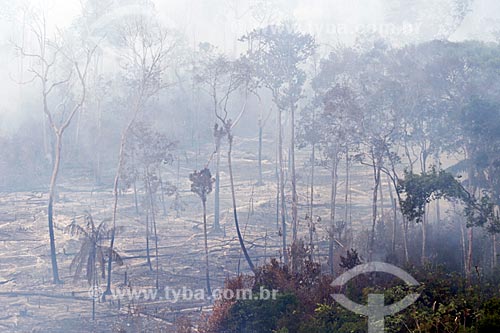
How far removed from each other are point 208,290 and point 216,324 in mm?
9316

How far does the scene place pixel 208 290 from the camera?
2472cm

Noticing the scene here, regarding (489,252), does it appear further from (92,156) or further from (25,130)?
(25,130)

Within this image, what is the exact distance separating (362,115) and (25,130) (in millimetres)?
30921

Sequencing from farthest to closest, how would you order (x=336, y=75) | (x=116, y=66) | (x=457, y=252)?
(x=116, y=66)
(x=336, y=75)
(x=457, y=252)

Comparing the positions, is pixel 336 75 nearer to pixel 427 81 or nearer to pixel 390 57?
pixel 390 57

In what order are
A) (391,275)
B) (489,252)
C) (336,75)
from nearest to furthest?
(391,275) < (489,252) < (336,75)

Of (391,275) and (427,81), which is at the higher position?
(427,81)

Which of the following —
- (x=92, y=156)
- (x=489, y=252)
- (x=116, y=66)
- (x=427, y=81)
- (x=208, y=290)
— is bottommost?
(x=208, y=290)

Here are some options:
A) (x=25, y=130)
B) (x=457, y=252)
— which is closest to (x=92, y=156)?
(x=25, y=130)

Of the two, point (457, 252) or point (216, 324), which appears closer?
point (216, 324)

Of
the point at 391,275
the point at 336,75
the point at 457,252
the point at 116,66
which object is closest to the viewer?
the point at 391,275

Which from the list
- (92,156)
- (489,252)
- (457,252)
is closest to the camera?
(489,252)

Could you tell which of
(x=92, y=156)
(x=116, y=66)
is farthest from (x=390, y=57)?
(x=116, y=66)

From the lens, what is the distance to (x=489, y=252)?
2459 centimetres
